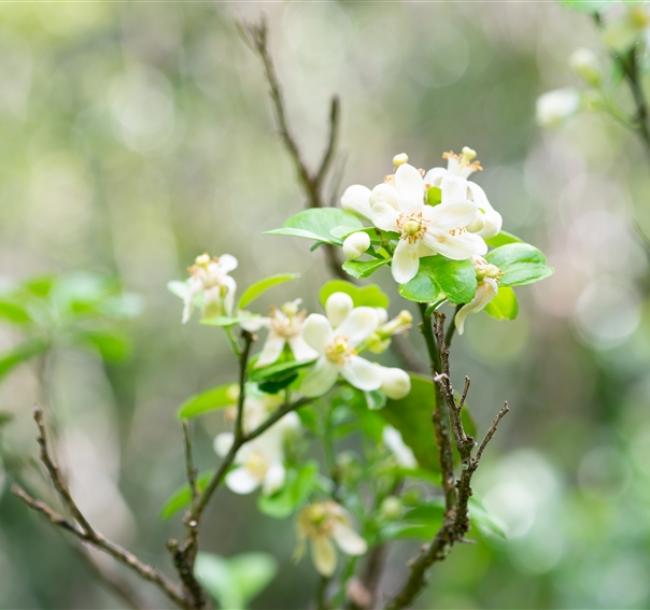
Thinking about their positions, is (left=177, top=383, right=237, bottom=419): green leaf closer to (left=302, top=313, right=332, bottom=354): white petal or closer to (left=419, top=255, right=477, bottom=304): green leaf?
(left=302, top=313, right=332, bottom=354): white petal

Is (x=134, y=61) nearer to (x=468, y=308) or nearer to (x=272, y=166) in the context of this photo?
(x=272, y=166)

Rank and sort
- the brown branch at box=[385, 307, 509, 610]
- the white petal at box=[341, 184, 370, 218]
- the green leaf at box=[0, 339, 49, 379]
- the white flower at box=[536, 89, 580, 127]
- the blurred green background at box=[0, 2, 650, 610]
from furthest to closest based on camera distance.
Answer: the blurred green background at box=[0, 2, 650, 610]
the white flower at box=[536, 89, 580, 127]
the green leaf at box=[0, 339, 49, 379]
the white petal at box=[341, 184, 370, 218]
the brown branch at box=[385, 307, 509, 610]

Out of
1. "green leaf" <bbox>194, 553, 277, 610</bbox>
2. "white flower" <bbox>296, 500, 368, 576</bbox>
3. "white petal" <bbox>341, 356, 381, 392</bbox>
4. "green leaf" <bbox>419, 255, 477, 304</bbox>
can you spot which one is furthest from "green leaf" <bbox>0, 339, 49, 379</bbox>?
"green leaf" <bbox>419, 255, 477, 304</bbox>

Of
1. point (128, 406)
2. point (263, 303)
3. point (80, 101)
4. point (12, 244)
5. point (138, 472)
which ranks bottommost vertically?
point (138, 472)

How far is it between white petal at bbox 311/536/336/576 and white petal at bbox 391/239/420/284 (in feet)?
1.19

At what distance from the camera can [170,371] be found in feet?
15.4

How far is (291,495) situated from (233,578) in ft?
1.43

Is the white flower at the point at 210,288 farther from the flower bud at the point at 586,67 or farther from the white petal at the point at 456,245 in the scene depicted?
the flower bud at the point at 586,67

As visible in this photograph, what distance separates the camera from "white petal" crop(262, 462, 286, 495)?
0.83 meters

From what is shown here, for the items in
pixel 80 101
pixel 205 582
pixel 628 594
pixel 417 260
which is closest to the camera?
pixel 417 260

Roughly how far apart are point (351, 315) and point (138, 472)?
4154 mm

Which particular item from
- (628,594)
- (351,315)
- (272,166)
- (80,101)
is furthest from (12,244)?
(351,315)

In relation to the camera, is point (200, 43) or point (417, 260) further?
point (200, 43)

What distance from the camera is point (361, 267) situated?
61 cm
